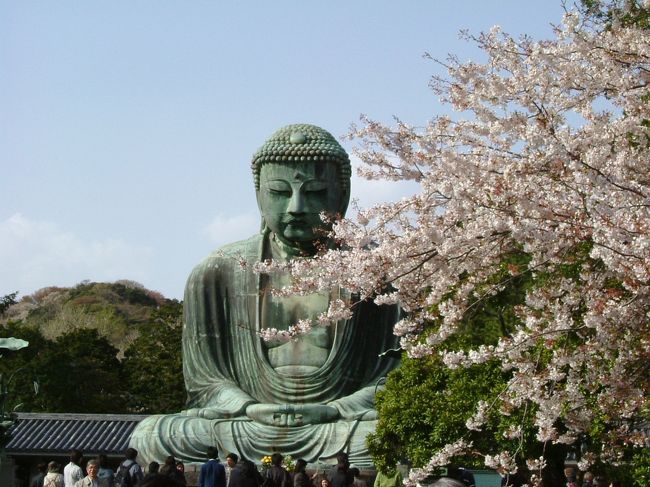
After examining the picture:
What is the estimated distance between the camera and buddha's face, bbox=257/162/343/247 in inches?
628

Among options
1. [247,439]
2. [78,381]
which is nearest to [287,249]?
[247,439]

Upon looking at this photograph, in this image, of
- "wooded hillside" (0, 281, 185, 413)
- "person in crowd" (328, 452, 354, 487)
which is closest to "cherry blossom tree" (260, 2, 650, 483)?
"person in crowd" (328, 452, 354, 487)

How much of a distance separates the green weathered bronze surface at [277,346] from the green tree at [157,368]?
17.5 metres

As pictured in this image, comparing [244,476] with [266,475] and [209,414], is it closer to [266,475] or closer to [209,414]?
[266,475]

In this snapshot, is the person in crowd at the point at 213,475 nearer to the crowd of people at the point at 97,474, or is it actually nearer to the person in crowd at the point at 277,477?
the crowd of people at the point at 97,474

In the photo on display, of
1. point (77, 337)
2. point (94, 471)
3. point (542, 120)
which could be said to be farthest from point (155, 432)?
point (77, 337)

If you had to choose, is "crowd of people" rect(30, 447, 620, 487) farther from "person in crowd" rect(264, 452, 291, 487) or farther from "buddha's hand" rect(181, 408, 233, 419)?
"buddha's hand" rect(181, 408, 233, 419)

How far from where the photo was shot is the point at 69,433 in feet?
94.6

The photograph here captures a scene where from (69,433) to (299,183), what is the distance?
48.4 ft

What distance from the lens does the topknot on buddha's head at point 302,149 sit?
16125mm

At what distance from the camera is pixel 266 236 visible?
16.7 metres

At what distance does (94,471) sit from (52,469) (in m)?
1.21

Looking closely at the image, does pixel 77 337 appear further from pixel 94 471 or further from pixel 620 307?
pixel 620 307

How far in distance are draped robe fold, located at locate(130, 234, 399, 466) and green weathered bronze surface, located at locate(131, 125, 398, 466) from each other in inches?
0.5
